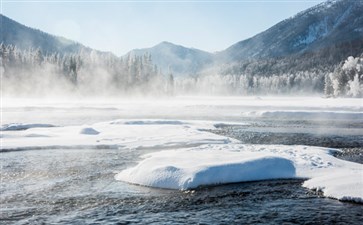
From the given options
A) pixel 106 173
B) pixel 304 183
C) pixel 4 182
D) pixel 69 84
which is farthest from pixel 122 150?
pixel 69 84

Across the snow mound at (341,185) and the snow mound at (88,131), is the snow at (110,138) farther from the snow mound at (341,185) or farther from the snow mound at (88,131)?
the snow mound at (341,185)

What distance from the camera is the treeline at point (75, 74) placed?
114m

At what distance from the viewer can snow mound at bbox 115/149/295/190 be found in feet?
60.7

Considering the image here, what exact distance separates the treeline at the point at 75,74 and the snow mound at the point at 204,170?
325ft

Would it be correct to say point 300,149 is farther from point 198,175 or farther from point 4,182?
point 4,182

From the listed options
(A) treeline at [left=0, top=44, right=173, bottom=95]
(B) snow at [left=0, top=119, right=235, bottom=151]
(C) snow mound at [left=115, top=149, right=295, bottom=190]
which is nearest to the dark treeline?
(A) treeline at [left=0, top=44, right=173, bottom=95]

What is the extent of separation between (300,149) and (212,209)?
42.9 ft

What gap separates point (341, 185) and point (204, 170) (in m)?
6.15

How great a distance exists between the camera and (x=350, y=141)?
32.8 m

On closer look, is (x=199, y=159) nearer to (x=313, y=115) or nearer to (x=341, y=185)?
(x=341, y=185)

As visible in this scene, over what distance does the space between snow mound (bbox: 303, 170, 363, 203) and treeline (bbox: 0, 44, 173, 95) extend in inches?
4093

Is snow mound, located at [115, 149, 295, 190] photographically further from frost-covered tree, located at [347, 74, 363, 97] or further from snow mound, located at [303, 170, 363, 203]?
frost-covered tree, located at [347, 74, 363, 97]

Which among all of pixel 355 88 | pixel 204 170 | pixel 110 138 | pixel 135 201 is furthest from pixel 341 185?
pixel 355 88

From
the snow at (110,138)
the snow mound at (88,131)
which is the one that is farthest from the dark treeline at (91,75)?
the snow mound at (88,131)
